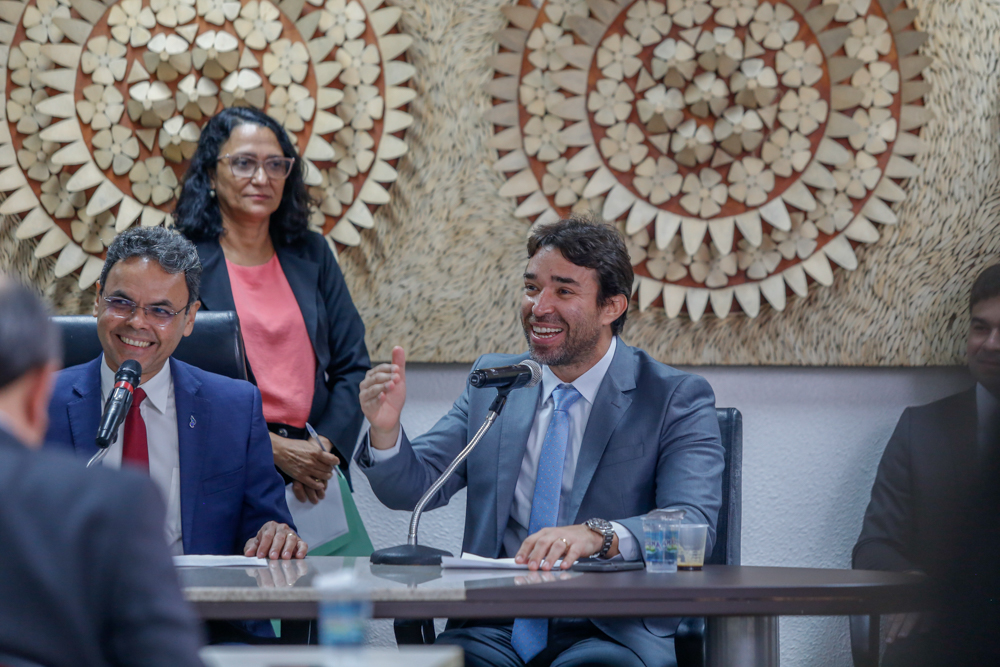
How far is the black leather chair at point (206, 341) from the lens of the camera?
2158 mm

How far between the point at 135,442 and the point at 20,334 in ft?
3.86

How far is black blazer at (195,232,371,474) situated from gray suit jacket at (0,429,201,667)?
5.32 feet

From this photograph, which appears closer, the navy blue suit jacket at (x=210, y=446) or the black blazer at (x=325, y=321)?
the navy blue suit jacket at (x=210, y=446)

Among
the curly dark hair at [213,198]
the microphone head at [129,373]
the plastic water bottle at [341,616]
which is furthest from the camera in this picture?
the curly dark hair at [213,198]

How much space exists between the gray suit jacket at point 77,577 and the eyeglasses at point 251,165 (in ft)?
5.81

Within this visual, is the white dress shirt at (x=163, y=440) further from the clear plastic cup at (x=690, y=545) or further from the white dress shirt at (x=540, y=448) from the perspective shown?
the clear plastic cup at (x=690, y=545)

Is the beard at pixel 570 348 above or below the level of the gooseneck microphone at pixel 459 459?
above

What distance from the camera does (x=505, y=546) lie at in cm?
205

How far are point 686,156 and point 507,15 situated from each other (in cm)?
66

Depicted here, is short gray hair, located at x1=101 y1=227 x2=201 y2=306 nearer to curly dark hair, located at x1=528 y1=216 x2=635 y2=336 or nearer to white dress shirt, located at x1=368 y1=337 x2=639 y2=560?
white dress shirt, located at x1=368 y1=337 x2=639 y2=560

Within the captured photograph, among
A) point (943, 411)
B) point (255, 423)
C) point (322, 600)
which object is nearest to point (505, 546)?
point (255, 423)

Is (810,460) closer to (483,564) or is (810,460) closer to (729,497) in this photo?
(729,497)

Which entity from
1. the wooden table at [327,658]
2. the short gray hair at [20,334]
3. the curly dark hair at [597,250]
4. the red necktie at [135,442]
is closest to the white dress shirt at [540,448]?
the curly dark hair at [597,250]

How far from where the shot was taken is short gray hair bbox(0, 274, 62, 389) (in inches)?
33.5
